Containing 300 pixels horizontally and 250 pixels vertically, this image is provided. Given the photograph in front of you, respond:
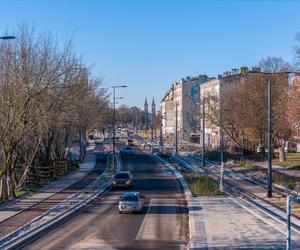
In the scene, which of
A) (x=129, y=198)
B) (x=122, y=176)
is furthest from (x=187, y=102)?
(x=129, y=198)

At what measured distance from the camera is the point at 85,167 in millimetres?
73750

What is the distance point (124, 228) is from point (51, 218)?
4761 millimetres

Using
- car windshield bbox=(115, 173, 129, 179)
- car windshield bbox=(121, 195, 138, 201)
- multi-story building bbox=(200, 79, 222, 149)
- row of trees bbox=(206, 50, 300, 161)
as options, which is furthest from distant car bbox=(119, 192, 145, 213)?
multi-story building bbox=(200, 79, 222, 149)

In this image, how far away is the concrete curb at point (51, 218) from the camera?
971 inches

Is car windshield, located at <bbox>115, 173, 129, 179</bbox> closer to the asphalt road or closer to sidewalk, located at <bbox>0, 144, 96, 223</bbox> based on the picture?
the asphalt road

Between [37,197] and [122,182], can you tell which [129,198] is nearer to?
[37,197]

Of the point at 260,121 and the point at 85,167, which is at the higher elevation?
the point at 260,121

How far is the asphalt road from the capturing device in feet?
79.0

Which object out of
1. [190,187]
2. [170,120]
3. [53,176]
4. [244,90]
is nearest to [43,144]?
[53,176]

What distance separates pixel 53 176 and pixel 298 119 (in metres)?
23.2

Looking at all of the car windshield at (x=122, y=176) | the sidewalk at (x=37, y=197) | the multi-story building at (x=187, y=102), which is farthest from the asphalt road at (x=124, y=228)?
the multi-story building at (x=187, y=102)

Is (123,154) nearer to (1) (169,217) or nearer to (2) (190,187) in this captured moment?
(2) (190,187)

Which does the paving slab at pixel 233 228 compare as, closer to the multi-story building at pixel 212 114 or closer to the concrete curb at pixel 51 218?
the concrete curb at pixel 51 218

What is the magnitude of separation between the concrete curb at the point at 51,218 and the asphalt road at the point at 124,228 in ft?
1.89
